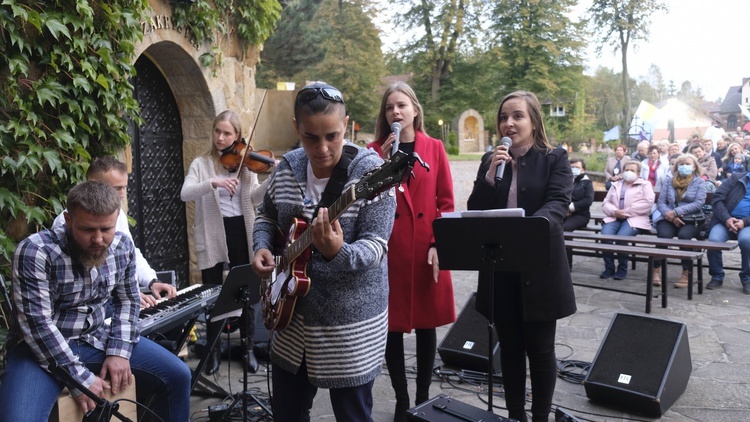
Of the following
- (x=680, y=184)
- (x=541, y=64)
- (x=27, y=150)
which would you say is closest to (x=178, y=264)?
(x=27, y=150)

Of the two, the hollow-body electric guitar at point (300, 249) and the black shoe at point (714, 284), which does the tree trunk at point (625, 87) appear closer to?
the black shoe at point (714, 284)

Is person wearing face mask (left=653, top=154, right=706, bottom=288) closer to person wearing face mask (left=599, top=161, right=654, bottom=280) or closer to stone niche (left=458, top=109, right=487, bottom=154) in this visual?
person wearing face mask (left=599, top=161, right=654, bottom=280)

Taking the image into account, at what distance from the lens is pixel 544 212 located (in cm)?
331

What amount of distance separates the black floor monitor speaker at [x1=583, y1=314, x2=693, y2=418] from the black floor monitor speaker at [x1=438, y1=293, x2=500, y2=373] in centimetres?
79

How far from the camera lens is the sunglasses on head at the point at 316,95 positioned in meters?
2.24

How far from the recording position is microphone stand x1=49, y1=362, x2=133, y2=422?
2.78 m

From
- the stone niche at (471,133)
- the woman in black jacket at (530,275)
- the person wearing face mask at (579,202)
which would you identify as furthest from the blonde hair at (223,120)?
the stone niche at (471,133)

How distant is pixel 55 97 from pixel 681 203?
7671 millimetres

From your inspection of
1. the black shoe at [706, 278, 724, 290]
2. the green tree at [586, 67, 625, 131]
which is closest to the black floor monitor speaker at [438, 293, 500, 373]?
the black shoe at [706, 278, 724, 290]

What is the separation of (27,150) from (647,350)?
451cm

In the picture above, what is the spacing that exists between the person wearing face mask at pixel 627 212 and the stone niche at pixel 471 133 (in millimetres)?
27678

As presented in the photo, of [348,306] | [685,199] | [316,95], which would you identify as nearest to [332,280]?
[348,306]

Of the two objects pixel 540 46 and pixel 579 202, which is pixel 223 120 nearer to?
pixel 579 202

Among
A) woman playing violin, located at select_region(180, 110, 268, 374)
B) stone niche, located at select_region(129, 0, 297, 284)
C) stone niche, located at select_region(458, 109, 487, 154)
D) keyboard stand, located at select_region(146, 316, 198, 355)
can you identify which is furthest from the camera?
stone niche, located at select_region(458, 109, 487, 154)
